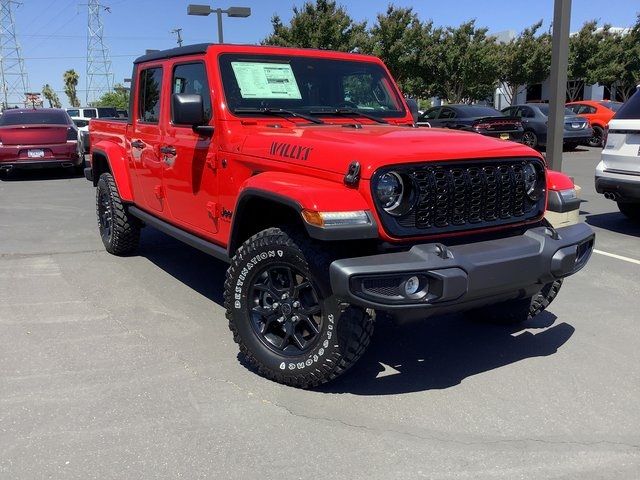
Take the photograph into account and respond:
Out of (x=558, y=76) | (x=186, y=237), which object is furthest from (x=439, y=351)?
(x=558, y=76)

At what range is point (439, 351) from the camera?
13.0ft

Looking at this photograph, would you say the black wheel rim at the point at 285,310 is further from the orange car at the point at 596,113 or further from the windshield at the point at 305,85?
the orange car at the point at 596,113

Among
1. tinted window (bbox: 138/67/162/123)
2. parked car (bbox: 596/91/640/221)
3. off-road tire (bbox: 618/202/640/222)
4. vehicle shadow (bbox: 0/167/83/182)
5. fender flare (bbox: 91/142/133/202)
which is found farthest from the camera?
vehicle shadow (bbox: 0/167/83/182)

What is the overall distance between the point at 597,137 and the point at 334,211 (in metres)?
20.7

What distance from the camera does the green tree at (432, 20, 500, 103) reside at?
27219mm

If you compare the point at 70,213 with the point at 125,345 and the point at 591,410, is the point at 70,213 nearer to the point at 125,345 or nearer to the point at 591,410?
the point at 125,345

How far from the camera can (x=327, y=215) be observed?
Answer: 9.59 feet

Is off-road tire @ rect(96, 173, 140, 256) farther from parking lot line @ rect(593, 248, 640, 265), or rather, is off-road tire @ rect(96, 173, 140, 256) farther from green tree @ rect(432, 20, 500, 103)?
green tree @ rect(432, 20, 500, 103)

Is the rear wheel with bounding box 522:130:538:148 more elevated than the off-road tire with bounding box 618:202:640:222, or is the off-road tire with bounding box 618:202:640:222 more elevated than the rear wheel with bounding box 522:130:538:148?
the rear wheel with bounding box 522:130:538:148

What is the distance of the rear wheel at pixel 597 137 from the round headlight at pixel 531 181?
18.9m

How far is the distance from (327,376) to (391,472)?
2.28 ft

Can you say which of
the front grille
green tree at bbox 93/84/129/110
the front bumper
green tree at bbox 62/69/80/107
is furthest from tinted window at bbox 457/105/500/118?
green tree at bbox 62/69/80/107

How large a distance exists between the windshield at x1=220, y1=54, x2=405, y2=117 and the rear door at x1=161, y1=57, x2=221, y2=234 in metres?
0.22

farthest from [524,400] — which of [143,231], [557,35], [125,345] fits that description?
[557,35]
